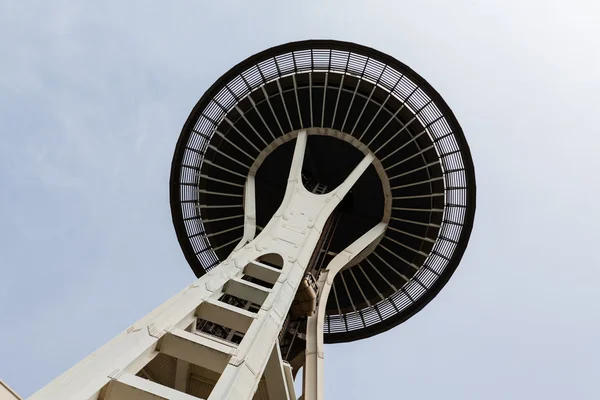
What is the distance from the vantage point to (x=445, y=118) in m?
28.3

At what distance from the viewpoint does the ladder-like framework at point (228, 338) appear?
36.1 feet

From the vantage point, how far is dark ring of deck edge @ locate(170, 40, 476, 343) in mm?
27609

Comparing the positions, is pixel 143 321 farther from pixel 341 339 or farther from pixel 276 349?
pixel 341 339

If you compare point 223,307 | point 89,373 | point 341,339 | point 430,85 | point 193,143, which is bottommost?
point 341,339

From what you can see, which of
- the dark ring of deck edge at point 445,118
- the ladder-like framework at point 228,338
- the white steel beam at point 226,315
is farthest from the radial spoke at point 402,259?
the white steel beam at point 226,315

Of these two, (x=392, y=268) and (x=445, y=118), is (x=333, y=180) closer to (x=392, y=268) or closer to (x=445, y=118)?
(x=392, y=268)

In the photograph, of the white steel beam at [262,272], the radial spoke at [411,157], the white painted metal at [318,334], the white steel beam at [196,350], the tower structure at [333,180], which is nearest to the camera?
the white steel beam at [196,350]

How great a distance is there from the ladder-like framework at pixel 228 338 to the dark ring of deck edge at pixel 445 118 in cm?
701

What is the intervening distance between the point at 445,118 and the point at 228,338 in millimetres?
16000

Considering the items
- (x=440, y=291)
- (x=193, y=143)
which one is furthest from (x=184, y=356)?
(x=440, y=291)

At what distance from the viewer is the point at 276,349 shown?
51.6 ft

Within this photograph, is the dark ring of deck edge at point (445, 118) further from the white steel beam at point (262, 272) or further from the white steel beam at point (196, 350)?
the white steel beam at point (196, 350)

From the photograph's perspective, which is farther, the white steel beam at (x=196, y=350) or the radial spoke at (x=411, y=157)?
the radial spoke at (x=411, y=157)

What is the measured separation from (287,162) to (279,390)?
54.7 ft
